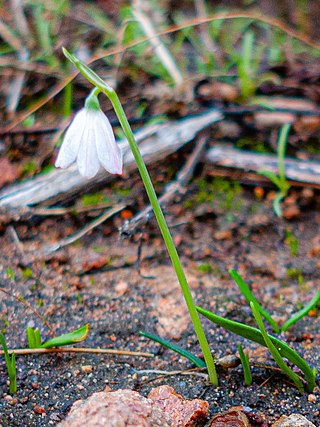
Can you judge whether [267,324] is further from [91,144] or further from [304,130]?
[304,130]

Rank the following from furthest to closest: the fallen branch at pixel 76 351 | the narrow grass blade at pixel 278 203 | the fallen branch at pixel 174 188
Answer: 1. the narrow grass blade at pixel 278 203
2. the fallen branch at pixel 174 188
3. the fallen branch at pixel 76 351

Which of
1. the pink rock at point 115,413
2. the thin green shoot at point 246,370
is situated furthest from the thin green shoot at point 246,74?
the pink rock at point 115,413

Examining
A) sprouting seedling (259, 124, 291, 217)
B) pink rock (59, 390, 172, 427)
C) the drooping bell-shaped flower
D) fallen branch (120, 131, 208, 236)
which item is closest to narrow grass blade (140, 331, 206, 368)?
pink rock (59, 390, 172, 427)

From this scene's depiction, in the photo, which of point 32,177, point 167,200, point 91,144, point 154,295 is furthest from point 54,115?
point 91,144

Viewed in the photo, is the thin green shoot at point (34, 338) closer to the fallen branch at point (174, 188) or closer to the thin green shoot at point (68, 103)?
the fallen branch at point (174, 188)

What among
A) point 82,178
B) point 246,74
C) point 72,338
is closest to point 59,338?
point 72,338

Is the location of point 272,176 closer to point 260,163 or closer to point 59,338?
point 260,163
